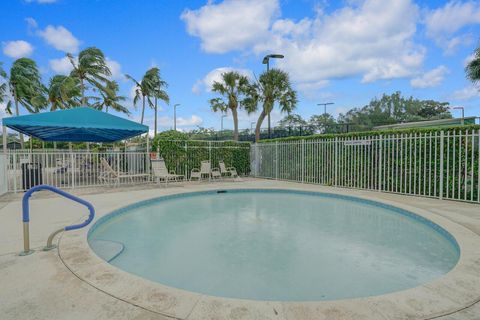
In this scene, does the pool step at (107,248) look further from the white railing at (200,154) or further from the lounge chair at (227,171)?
the lounge chair at (227,171)

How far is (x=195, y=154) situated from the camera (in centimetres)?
1238

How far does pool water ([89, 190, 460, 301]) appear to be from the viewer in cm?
323

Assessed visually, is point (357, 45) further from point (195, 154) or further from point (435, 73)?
point (435, 73)

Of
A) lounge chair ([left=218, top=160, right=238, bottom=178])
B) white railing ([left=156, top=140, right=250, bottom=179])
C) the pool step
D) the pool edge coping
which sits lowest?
the pool step

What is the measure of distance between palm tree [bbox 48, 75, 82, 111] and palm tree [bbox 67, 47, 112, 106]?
653 millimetres

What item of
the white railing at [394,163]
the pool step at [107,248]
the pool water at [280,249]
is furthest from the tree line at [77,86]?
the pool step at [107,248]

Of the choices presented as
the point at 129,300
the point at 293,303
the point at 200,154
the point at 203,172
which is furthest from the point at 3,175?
the point at 293,303

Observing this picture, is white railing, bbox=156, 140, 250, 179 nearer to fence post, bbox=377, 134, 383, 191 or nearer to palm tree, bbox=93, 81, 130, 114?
fence post, bbox=377, 134, 383, 191

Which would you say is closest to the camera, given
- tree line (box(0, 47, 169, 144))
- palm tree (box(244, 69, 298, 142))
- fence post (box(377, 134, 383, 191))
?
fence post (box(377, 134, 383, 191))

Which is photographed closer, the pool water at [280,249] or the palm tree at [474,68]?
the pool water at [280,249]

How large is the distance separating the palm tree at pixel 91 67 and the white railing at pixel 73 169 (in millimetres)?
7222

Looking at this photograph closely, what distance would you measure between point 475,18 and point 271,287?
12677 millimetres

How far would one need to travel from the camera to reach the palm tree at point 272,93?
656 inches

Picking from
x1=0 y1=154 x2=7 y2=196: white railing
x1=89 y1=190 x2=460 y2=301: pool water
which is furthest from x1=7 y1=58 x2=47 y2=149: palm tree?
x1=89 y1=190 x2=460 y2=301: pool water
